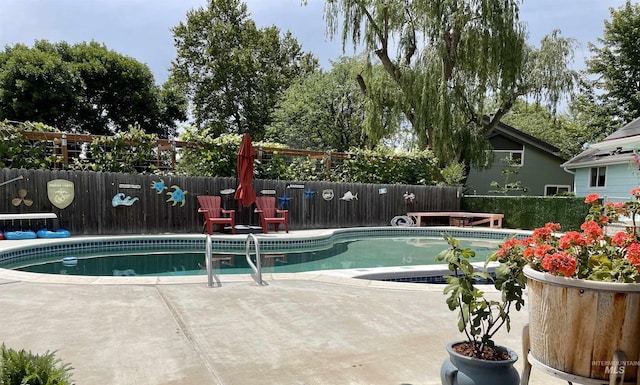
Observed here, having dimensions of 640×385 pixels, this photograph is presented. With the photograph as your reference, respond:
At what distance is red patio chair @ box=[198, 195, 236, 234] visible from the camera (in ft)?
31.2

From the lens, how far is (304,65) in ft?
86.1

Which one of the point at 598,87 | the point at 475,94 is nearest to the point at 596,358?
the point at 475,94

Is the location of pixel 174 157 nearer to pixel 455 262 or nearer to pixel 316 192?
pixel 316 192

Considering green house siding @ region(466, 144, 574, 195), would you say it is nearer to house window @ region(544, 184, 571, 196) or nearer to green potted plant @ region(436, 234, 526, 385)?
house window @ region(544, 184, 571, 196)

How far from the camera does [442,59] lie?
14.6 metres

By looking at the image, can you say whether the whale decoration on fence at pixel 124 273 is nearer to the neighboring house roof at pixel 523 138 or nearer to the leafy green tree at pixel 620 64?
the neighboring house roof at pixel 523 138

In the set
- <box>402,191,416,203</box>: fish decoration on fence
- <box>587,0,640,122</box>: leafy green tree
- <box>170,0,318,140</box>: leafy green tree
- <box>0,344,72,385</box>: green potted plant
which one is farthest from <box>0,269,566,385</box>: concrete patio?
<box>170,0,318,140</box>: leafy green tree

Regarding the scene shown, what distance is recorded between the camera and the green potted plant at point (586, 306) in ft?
5.13

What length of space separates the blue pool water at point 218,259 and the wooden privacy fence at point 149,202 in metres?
1.31

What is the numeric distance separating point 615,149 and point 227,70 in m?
18.7

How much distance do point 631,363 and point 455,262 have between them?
730 millimetres

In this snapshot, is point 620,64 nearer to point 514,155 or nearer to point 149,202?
point 514,155

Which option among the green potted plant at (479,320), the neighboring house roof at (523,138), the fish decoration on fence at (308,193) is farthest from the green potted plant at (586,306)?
the neighboring house roof at (523,138)

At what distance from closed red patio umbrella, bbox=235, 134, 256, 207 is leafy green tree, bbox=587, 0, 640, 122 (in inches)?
643
